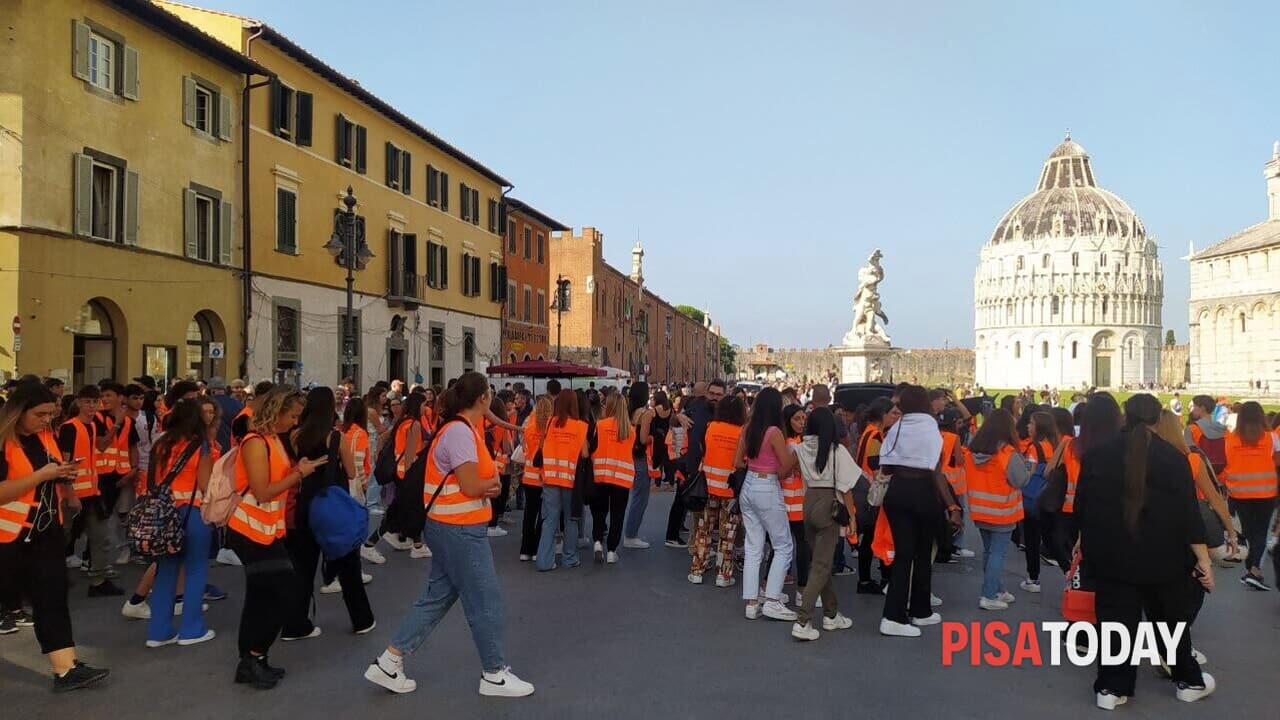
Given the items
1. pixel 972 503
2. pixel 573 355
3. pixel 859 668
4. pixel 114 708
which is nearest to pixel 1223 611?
pixel 972 503

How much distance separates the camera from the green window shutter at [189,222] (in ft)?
70.0

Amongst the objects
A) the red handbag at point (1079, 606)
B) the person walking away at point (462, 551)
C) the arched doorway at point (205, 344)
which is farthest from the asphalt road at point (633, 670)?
the arched doorway at point (205, 344)

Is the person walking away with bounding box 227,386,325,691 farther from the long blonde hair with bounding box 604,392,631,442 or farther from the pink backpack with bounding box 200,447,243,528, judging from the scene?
the long blonde hair with bounding box 604,392,631,442

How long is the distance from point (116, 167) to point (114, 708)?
17051 millimetres

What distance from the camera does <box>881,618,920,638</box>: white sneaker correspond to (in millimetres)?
6902

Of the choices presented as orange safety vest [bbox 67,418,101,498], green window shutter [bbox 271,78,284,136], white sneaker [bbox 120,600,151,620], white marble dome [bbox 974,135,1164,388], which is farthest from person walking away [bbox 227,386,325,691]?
white marble dome [bbox 974,135,1164,388]

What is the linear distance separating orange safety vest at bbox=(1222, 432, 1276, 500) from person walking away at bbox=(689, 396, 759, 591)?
5023 millimetres

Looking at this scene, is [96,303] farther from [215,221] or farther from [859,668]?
[859,668]

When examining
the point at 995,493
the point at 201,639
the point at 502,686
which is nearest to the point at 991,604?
the point at 995,493

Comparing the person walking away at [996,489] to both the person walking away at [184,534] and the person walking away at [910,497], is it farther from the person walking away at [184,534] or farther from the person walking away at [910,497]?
the person walking away at [184,534]

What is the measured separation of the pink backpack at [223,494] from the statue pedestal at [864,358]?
35.9 metres

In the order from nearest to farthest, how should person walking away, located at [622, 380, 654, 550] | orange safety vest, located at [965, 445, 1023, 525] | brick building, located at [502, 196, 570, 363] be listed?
orange safety vest, located at [965, 445, 1023, 525] < person walking away, located at [622, 380, 654, 550] < brick building, located at [502, 196, 570, 363]

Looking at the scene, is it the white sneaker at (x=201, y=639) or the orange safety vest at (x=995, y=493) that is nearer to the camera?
the white sneaker at (x=201, y=639)

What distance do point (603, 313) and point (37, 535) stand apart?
185 ft
